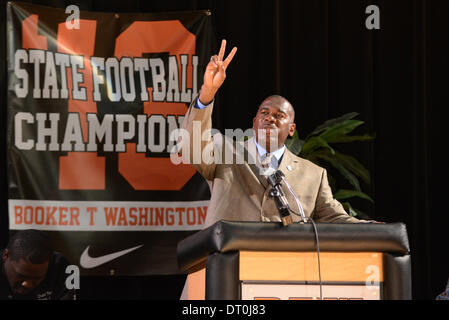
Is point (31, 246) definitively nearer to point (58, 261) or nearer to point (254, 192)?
point (58, 261)

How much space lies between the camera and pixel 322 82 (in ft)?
13.9

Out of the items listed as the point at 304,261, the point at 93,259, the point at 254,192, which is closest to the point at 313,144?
the point at 254,192

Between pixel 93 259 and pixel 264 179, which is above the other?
pixel 264 179

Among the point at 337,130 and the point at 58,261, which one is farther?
the point at 337,130

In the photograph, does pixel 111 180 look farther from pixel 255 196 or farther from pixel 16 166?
pixel 255 196

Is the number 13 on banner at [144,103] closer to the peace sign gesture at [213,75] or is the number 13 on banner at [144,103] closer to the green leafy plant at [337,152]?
the green leafy plant at [337,152]

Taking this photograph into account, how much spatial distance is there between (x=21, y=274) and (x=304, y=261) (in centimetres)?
202

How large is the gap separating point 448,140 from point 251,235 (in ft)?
10.4

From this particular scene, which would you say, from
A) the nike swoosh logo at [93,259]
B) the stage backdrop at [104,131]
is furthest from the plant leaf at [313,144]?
the nike swoosh logo at [93,259]

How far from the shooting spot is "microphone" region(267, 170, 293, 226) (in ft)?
5.44

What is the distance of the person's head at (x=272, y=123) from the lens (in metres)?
2.61

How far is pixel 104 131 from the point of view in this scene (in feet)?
12.5

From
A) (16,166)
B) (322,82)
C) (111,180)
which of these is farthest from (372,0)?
(16,166)

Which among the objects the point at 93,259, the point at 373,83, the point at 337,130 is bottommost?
the point at 93,259
